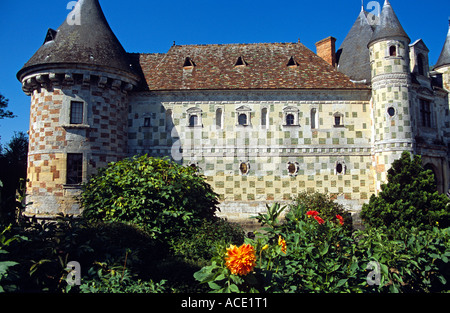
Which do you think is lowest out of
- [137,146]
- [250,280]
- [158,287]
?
[158,287]

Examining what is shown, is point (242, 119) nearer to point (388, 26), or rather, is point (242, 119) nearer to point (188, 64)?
point (188, 64)

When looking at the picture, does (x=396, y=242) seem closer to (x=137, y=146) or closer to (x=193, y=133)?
(x=193, y=133)

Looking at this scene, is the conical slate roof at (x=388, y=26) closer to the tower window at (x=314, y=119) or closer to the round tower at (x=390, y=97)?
the round tower at (x=390, y=97)

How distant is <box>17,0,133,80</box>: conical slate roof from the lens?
21297 mm

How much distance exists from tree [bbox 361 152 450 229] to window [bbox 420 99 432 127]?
24.5ft

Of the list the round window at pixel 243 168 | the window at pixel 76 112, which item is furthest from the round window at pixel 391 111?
the window at pixel 76 112

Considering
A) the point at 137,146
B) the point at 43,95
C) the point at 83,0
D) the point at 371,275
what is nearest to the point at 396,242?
the point at 371,275

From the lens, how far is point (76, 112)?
2156 cm

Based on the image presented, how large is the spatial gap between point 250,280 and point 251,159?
57.5 ft

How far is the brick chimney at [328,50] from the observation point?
85.0 ft

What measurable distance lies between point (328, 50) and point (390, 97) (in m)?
6.08

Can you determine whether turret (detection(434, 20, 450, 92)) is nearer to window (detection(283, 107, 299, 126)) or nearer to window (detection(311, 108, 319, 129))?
window (detection(311, 108, 319, 129))

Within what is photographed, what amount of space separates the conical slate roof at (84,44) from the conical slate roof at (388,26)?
15.8 meters

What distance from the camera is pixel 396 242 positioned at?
336 inches
